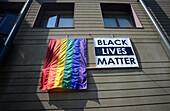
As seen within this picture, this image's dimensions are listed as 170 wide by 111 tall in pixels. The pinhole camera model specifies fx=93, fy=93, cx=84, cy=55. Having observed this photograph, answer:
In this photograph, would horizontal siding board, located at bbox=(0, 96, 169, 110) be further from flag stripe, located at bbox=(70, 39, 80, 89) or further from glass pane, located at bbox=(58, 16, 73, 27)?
glass pane, located at bbox=(58, 16, 73, 27)

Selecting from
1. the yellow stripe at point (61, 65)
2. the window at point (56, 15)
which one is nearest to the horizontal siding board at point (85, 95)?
the yellow stripe at point (61, 65)

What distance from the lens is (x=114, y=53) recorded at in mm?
3994

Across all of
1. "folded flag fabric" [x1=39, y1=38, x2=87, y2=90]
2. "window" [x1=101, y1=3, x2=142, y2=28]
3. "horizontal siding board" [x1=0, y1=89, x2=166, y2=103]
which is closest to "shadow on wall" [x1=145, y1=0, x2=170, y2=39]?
"window" [x1=101, y1=3, x2=142, y2=28]

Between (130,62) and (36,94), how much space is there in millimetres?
3737

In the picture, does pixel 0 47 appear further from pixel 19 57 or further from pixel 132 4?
pixel 132 4

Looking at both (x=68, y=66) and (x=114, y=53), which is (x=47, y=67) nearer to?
(x=68, y=66)

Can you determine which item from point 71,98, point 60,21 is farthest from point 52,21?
point 71,98

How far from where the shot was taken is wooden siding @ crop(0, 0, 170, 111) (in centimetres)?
302

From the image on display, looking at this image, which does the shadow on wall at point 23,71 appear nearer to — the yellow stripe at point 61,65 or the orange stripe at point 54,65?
the orange stripe at point 54,65

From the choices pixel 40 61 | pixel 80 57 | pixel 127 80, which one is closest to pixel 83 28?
pixel 80 57

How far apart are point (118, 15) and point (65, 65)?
502 cm

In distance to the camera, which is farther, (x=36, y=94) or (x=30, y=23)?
(x=30, y=23)

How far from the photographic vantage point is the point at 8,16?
4910 millimetres

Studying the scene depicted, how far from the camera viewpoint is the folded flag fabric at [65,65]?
327 cm
